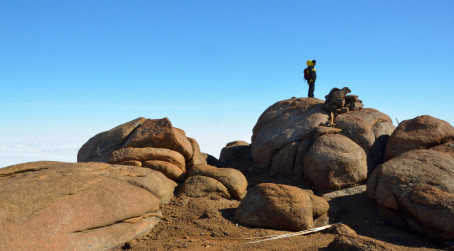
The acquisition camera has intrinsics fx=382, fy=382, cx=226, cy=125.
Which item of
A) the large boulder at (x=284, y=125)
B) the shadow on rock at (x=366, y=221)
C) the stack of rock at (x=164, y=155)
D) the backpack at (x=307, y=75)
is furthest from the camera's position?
the backpack at (x=307, y=75)

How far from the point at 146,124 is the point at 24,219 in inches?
250

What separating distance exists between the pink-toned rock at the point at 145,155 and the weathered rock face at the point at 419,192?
19.6 feet

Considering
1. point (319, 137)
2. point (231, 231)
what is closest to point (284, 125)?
point (319, 137)

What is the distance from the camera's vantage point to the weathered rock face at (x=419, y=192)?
910cm

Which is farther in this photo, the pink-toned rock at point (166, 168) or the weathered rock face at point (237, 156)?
the weathered rock face at point (237, 156)

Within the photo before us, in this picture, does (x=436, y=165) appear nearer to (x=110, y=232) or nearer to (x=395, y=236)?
(x=395, y=236)

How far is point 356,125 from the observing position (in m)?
13.9

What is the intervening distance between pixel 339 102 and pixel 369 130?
5.29 feet

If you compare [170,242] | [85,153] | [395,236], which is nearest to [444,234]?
[395,236]

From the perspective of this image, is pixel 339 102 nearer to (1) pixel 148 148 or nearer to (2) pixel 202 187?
(2) pixel 202 187

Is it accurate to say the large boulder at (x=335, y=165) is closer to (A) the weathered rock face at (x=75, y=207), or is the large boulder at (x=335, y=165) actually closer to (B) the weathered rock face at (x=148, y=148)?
(B) the weathered rock face at (x=148, y=148)

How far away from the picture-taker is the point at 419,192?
9562mm

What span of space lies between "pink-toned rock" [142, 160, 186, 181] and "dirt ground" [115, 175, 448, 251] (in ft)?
3.54

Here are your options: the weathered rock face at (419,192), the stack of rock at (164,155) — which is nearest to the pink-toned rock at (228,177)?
the stack of rock at (164,155)
